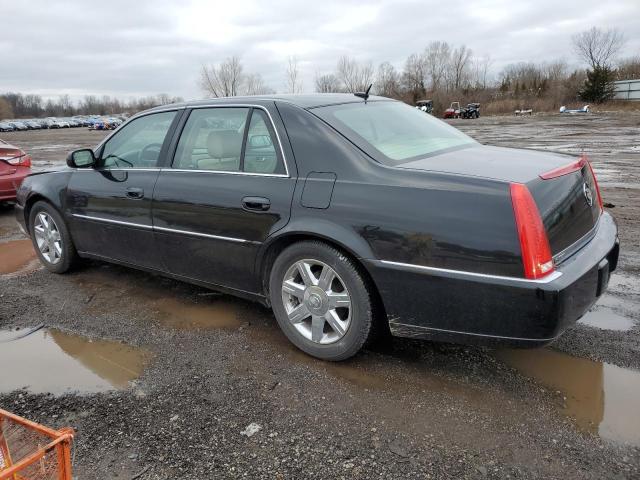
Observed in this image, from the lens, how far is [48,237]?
5.14 meters

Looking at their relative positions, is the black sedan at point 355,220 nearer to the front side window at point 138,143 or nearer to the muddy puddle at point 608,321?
the front side window at point 138,143

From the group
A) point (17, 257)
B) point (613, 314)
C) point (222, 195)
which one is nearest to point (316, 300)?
point (222, 195)

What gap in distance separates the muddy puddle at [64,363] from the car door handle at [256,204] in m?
1.20

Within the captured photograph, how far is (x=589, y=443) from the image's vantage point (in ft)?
8.01

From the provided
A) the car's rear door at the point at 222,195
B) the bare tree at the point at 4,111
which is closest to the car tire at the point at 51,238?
the car's rear door at the point at 222,195

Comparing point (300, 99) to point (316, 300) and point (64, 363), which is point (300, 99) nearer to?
point (316, 300)

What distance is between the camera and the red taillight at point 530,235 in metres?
2.48

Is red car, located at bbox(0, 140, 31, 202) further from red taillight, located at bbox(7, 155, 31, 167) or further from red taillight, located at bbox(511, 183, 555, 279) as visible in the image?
red taillight, located at bbox(511, 183, 555, 279)

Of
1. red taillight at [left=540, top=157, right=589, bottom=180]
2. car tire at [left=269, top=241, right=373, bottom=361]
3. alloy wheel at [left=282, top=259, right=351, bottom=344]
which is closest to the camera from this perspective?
red taillight at [left=540, top=157, right=589, bottom=180]

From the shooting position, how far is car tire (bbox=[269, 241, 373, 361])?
9.91ft

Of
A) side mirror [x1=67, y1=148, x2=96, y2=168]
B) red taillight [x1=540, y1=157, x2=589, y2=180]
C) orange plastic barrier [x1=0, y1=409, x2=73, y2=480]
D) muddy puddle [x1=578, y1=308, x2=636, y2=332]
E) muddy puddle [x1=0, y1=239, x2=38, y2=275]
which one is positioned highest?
side mirror [x1=67, y1=148, x2=96, y2=168]

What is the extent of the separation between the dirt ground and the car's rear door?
1.75ft

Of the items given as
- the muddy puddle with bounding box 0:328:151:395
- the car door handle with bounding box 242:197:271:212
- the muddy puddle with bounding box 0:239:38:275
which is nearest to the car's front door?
the muddy puddle with bounding box 0:328:151:395

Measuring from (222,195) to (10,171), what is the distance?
6435 millimetres
